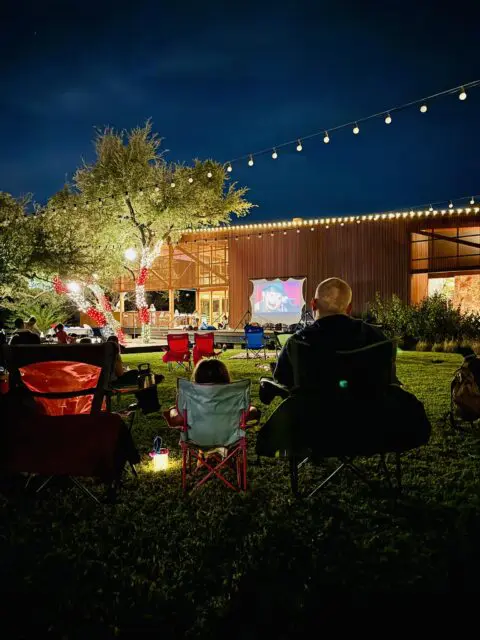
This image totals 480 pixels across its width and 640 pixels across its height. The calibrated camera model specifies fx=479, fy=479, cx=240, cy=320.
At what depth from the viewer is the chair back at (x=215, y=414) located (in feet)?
10.6

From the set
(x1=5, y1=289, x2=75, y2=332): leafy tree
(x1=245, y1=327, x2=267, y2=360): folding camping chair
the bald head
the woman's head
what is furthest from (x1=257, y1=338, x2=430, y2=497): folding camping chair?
(x1=5, y1=289, x2=75, y2=332): leafy tree

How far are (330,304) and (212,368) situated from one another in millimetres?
1085

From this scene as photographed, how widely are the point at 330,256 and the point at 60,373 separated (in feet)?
59.9

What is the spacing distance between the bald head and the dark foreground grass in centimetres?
120

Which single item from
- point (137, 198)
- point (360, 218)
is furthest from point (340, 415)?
point (360, 218)

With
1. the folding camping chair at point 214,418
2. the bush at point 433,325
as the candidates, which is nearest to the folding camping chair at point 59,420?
the folding camping chair at point 214,418

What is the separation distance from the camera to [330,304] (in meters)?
2.99

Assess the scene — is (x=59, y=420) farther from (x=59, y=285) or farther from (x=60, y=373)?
(x=59, y=285)

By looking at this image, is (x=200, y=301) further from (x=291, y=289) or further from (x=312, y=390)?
(x=312, y=390)

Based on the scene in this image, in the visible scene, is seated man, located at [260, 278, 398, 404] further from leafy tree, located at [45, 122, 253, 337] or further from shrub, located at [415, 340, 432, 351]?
leafy tree, located at [45, 122, 253, 337]

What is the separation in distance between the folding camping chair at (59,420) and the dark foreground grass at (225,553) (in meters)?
0.32

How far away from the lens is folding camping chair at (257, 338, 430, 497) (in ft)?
9.37

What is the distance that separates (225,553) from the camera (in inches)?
92.5

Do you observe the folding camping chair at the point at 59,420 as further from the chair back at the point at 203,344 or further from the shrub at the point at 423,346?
the shrub at the point at 423,346
